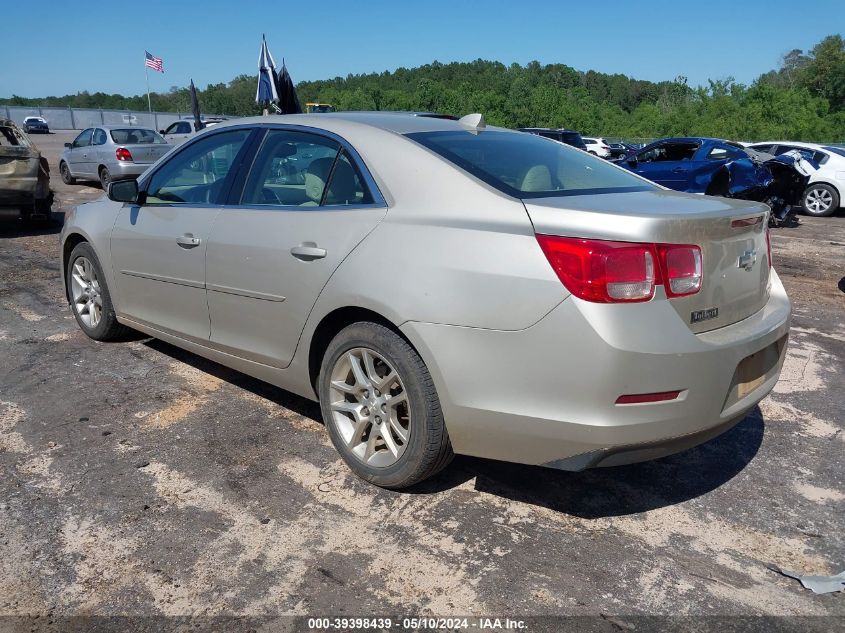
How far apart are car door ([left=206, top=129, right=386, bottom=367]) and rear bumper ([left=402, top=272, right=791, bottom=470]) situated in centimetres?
65

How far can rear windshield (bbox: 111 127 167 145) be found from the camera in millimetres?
15016

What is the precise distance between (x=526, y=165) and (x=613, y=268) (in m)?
0.97

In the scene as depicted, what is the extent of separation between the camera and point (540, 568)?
8.42ft

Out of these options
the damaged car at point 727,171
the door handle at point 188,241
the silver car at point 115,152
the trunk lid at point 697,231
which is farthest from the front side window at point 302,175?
the silver car at point 115,152

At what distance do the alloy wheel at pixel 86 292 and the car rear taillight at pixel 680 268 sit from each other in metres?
3.95

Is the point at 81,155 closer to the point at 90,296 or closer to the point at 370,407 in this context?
the point at 90,296

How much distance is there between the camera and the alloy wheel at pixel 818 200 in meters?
14.1

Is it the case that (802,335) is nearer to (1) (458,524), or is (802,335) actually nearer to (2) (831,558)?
(2) (831,558)

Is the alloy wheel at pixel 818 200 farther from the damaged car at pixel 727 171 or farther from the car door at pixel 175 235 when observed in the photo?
the car door at pixel 175 235

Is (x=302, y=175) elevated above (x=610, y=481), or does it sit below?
above

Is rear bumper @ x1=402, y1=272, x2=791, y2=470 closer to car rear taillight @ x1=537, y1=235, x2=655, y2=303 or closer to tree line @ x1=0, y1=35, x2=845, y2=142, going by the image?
car rear taillight @ x1=537, y1=235, x2=655, y2=303

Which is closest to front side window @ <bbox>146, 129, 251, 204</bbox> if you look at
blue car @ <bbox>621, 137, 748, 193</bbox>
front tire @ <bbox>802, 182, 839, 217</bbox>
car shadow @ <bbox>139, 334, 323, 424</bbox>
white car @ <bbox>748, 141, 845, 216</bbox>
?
car shadow @ <bbox>139, 334, 323, 424</bbox>

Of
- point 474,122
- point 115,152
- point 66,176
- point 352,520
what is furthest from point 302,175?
point 66,176

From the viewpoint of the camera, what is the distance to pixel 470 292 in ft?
8.39
